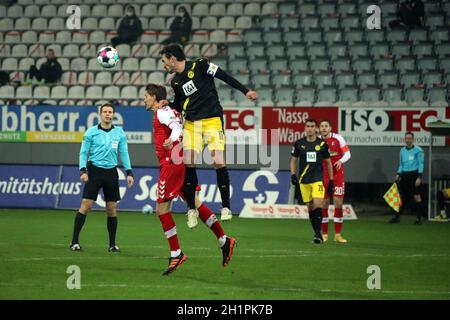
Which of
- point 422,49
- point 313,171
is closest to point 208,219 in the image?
point 313,171

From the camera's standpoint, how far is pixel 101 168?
51.1 feet

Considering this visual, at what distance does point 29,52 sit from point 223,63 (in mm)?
6789

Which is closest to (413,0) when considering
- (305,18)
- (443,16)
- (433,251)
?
(443,16)

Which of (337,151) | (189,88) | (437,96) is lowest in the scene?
(337,151)

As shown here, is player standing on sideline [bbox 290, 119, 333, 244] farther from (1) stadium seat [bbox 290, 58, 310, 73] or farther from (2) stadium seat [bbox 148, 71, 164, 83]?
(2) stadium seat [bbox 148, 71, 164, 83]

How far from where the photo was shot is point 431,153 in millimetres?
24812

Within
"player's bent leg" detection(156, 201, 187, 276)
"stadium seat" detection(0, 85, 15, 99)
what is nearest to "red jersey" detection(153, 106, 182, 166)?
"player's bent leg" detection(156, 201, 187, 276)

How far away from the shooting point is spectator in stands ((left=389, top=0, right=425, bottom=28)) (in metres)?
27.6

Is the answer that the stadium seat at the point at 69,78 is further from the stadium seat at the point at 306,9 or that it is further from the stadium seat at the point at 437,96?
the stadium seat at the point at 437,96

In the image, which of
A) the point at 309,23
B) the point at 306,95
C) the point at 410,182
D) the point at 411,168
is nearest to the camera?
the point at 411,168

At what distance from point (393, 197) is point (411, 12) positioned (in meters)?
6.33

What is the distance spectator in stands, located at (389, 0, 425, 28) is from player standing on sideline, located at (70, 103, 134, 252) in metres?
14.4

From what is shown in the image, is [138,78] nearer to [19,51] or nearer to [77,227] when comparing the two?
[19,51]

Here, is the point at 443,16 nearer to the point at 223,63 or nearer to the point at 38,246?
the point at 223,63
